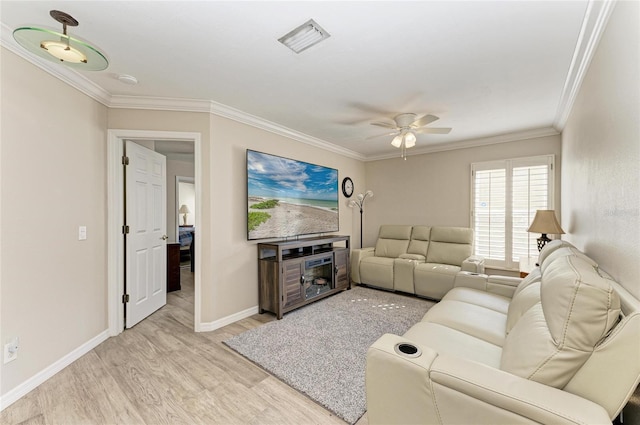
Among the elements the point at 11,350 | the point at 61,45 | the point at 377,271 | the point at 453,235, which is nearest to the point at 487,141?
the point at 453,235

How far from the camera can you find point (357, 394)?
6.13 feet

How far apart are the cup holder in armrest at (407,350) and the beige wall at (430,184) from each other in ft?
12.1

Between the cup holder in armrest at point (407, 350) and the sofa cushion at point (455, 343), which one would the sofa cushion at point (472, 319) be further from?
the cup holder in armrest at point (407, 350)

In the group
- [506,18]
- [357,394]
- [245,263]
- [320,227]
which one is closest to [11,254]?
[245,263]

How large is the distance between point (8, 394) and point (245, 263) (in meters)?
1.98

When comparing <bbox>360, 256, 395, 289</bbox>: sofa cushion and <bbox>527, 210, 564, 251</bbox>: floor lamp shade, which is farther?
<bbox>360, 256, 395, 289</bbox>: sofa cushion

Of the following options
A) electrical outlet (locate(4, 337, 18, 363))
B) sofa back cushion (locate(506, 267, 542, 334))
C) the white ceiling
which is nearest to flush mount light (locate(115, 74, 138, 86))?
the white ceiling

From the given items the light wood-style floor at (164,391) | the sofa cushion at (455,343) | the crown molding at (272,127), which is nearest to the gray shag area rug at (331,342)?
the light wood-style floor at (164,391)

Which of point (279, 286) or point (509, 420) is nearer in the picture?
point (509, 420)

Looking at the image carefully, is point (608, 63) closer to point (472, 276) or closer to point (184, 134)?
point (472, 276)

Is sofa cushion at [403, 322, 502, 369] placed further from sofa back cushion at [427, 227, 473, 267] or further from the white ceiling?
sofa back cushion at [427, 227, 473, 267]

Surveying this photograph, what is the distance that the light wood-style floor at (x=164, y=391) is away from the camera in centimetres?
168

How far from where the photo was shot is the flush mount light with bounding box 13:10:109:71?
1.42 meters

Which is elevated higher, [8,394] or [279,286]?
[279,286]
